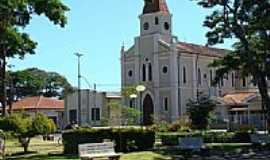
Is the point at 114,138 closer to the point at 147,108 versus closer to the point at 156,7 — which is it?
the point at 147,108

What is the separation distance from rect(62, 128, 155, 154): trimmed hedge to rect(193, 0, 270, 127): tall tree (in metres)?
8.06

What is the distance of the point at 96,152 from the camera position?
2144cm

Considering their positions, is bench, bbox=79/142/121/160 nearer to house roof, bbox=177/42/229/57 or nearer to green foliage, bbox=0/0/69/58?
green foliage, bbox=0/0/69/58

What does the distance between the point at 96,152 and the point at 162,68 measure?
5498cm

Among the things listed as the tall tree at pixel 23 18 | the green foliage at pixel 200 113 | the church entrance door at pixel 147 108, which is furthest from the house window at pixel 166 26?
the tall tree at pixel 23 18

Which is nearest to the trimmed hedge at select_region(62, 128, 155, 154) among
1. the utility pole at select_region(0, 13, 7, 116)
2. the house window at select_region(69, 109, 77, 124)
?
the utility pole at select_region(0, 13, 7, 116)

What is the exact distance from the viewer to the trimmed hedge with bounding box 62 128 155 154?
2623cm

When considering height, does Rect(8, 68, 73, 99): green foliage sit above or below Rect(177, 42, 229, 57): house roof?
below

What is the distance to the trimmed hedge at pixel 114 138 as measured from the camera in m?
26.2

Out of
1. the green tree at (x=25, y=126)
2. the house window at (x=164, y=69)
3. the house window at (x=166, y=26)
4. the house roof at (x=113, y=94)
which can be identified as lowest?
the green tree at (x=25, y=126)

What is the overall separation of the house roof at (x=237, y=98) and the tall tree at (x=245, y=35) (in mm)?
35303

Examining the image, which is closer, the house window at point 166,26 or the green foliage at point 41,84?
the house window at point 166,26

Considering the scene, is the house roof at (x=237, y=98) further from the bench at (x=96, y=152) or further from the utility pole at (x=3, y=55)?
the bench at (x=96, y=152)

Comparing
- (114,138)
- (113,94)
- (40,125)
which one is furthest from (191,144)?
(113,94)
